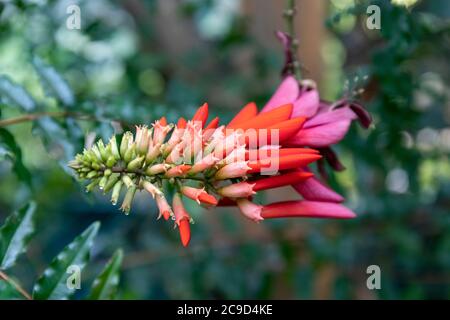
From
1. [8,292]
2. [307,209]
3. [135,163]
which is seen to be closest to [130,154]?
[135,163]

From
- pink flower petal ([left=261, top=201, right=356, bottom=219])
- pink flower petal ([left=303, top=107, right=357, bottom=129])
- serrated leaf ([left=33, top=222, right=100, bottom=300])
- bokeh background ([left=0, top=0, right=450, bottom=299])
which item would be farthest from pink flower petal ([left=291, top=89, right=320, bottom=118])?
bokeh background ([left=0, top=0, right=450, bottom=299])

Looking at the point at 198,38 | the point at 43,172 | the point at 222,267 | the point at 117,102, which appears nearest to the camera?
the point at 117,102

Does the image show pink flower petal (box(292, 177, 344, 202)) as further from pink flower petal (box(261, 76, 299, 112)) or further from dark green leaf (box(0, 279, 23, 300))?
dark green leaf (box(0, 279, 23, 300))

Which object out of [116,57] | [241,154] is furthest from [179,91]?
[241,154]

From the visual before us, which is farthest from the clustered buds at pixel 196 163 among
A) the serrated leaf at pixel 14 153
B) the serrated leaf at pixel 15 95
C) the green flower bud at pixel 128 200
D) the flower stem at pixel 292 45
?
the serrated leaf at pixel 15 95

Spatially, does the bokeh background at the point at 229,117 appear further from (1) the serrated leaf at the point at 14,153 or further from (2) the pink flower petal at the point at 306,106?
(2) the pink flower petal at the point at 306,106

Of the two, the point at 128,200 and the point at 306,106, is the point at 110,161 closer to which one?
the point at 128,200
